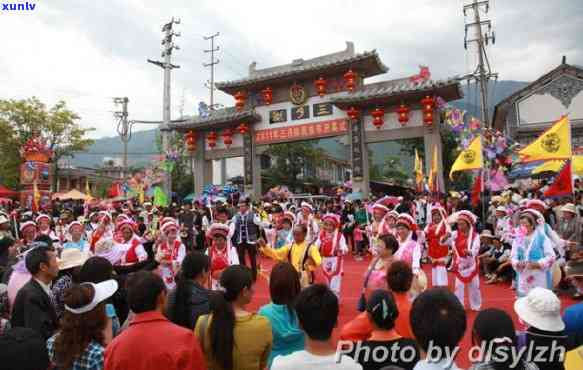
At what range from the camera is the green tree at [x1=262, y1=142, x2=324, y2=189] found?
34.7 metres

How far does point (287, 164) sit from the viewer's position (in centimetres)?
3512

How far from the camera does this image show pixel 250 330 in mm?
2549

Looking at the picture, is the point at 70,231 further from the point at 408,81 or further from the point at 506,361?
the point at 408,81

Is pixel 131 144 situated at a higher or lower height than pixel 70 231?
higher

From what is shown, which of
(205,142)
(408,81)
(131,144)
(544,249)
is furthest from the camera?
(131,144)

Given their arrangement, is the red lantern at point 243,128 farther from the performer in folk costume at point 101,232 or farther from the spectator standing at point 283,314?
the spectator standing at point 283,314

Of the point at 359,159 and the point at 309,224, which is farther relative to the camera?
the point at 359,159

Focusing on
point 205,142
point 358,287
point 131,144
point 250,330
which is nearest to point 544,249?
point 358,287

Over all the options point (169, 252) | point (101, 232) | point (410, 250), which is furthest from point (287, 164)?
point (410, 250)

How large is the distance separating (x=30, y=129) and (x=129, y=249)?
1037 inches

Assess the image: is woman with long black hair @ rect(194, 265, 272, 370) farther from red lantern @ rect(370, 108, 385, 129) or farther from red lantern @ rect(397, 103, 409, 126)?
red lantern @ rect(370, 108, 385, 129)

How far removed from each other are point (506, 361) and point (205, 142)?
20.4 metres

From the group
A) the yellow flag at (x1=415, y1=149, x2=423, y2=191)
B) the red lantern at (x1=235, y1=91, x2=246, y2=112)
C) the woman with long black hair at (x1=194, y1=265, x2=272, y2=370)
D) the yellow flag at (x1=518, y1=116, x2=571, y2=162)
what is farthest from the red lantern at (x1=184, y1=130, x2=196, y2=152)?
the woman with long black hair at (x1=194, y1=265, x2=272, y2=370)

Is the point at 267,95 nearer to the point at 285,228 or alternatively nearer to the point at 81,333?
the point at 285,228
